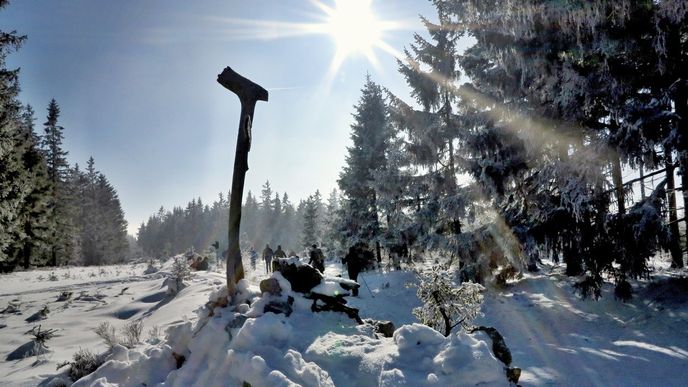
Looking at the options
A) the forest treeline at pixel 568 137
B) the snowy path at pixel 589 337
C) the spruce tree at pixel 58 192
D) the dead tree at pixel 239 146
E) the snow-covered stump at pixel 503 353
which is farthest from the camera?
the spruce tree at pixel 58 192

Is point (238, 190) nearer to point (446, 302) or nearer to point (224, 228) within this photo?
point (446, 302)

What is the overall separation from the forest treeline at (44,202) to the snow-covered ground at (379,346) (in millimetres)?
6645

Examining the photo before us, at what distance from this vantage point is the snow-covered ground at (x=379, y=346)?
12.1 ft

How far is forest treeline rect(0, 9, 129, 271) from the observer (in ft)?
46.5

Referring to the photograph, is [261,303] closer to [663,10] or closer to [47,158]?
[663,10]

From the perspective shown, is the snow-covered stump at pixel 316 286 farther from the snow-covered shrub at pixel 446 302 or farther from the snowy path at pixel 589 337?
the snowy path at pixel 589 337

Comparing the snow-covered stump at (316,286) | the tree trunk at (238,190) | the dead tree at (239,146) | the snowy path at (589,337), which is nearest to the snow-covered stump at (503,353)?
the snowy path at (589,337)

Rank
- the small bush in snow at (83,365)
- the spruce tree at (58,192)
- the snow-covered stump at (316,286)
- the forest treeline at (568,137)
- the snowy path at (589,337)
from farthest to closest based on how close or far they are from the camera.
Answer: the spruce tree at (58,192) < the forest treeline at (568,137) < the small bush in snow at (83,365) < the snow-covered stump at (316,286) < the snowy path at (589,337)

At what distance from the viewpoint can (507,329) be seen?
920 cm

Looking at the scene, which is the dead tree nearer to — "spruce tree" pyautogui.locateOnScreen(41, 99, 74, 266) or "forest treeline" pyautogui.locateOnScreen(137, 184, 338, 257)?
"spruce tree" pyautogui.locateOnScreen(41, 99, 74, 266)

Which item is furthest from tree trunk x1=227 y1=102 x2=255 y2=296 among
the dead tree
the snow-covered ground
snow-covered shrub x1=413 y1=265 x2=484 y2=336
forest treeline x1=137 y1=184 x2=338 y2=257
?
forest treeline x1=137 y1=184 x2=338 y2=257

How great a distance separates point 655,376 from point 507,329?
4138 millimetres

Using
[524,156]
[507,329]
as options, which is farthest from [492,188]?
[507,329]

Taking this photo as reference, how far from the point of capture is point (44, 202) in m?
26.5
